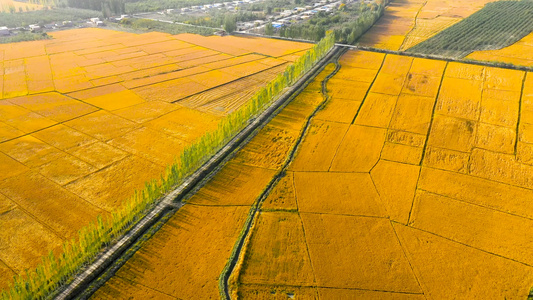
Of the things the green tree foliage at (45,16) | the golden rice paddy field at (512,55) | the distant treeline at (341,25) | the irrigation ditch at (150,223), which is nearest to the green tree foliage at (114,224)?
the irrigation ditch at (150,223)

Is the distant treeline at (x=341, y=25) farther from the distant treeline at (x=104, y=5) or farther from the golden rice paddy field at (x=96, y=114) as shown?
the distant treeline at (x=104, y=5)

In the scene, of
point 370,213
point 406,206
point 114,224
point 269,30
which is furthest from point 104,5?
point 406,206

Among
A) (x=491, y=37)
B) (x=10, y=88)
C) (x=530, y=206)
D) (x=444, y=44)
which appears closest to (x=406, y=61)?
(x=444, y=44)

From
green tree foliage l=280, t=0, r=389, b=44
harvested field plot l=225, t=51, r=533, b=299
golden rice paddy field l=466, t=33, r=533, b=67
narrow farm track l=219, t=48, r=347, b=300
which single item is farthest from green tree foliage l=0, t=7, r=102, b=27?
golden rice paddy field l=466, t=33, r=533, b=67

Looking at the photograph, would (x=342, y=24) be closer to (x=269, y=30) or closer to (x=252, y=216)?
(x=269, y=30)

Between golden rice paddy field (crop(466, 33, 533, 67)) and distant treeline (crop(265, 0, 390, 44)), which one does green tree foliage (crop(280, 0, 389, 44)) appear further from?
golden rice paddy field (crop(466, 33, 533, 67))

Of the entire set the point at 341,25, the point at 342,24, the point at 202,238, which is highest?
the point at 342,24
